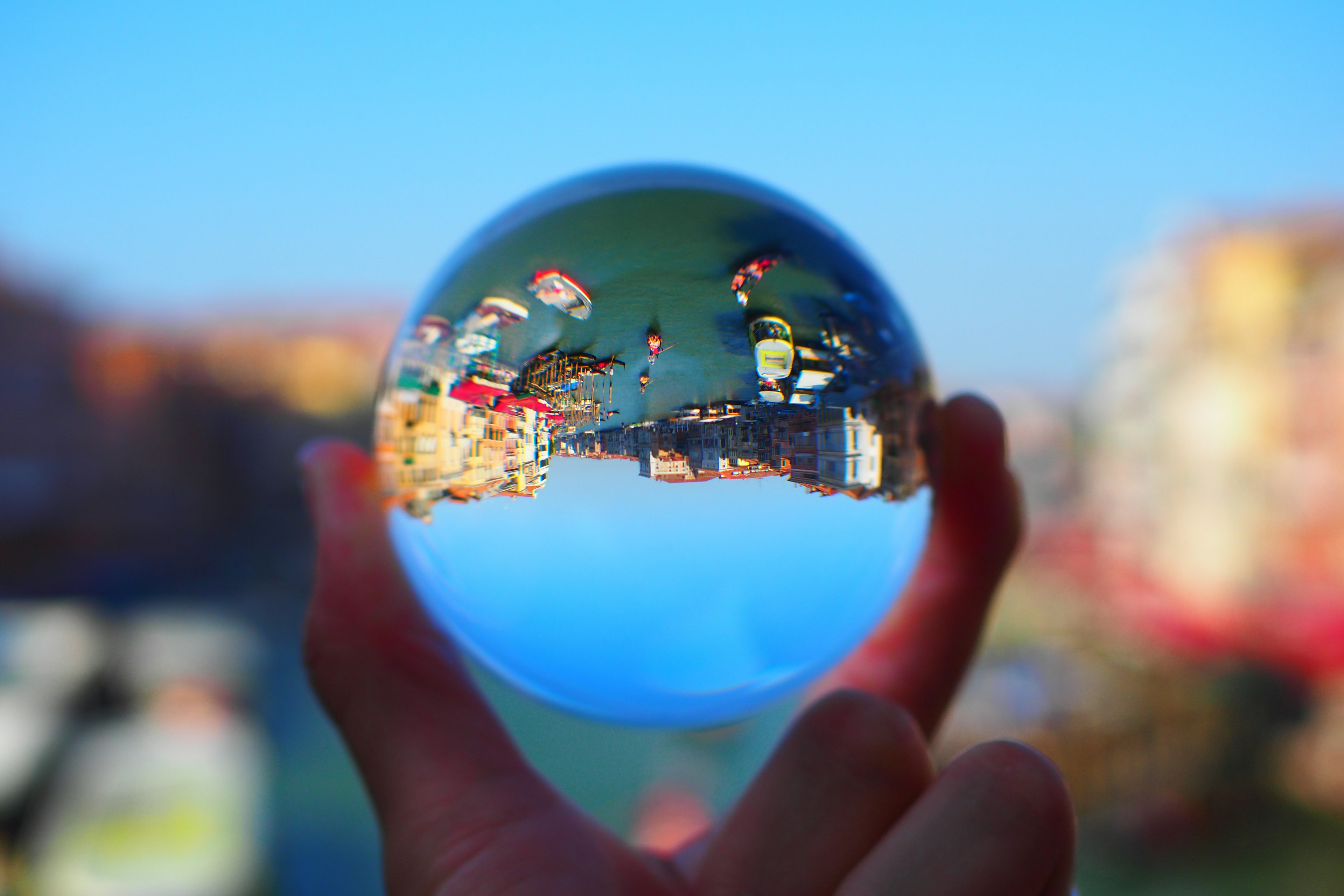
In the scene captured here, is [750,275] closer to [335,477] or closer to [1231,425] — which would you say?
[335,477]

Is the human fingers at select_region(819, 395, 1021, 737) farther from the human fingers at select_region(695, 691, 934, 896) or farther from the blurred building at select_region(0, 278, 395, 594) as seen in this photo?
the blurred building at select_region(0, 278, 395, 594)

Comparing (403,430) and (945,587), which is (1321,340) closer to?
(945,587)

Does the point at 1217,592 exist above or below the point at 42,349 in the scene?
below

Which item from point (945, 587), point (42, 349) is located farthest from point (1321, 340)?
point (42, 349)

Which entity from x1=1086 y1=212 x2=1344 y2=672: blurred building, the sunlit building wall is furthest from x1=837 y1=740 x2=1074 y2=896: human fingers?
the sunlit building wall

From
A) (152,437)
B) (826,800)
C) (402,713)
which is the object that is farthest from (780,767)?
(152,437)

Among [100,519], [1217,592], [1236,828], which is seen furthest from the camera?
[100,519]
